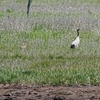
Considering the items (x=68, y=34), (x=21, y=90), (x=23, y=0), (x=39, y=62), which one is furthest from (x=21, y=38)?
(x=23, y=0)

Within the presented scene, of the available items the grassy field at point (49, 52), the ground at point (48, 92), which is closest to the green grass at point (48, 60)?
the grassy field at point (49, 52)

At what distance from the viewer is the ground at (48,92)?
373 inches

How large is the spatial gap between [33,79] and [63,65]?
2.14 meters

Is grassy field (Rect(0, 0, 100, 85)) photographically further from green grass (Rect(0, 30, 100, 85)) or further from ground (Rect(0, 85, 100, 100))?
ground (Rect(0, 85, 100, 100))

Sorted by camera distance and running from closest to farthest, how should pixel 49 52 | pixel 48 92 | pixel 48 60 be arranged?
pixel 48 92 → pixel 48 60 → pixel 49 52

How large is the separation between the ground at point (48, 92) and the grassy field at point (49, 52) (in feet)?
1.43

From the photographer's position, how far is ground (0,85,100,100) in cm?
948

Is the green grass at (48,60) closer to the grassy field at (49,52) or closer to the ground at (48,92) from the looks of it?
the grassy field at (49,52)

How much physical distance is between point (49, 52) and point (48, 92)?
509cm

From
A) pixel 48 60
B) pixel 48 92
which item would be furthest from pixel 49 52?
pixel 48 92

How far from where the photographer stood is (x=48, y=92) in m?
10.0

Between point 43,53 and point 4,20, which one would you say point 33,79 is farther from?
point 4,20

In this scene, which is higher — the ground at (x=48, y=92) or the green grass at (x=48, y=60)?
the green grass at (x=48, y=60)

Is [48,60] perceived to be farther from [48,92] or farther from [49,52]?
[48,92]
